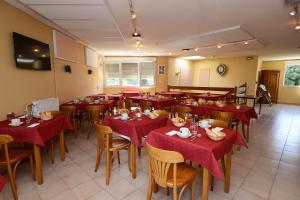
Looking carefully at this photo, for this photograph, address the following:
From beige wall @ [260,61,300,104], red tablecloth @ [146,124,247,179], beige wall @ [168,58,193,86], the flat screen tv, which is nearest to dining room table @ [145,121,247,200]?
red tablecloth @ [146,124,247,179]

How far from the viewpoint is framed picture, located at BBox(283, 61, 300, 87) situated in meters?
9.48

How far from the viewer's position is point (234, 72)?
9133 millimetres

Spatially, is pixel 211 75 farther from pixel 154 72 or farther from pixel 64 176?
pixel 64 176

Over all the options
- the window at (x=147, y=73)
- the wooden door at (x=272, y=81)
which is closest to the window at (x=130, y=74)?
the window at (x=147, y=73)

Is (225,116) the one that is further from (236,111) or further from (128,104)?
(128,104)

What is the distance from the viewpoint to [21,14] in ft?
10.5

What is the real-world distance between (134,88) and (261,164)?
653 cm

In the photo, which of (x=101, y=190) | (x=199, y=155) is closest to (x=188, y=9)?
(x=199, y=155)

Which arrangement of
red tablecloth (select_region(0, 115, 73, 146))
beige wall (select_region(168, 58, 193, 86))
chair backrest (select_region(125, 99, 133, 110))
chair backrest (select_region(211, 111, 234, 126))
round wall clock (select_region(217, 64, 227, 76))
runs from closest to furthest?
red tablecloth (select_region(0, 115, 73, 146))
chair backrest (select_region(211, 111, 234, 126))
chair backrest (select_region(125, 99, 133, 110))
beige wall (select_region(168, 58, 193, 86))
round wall clock (select_region(217, 64, 227, 76))

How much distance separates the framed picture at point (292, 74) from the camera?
31.1 ft

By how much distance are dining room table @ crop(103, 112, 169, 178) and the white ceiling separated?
190cm

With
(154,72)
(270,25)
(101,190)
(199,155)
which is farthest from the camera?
(154,72)

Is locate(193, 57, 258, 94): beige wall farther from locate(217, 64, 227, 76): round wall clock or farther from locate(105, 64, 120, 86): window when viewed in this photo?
locate(105, 64, 120, 86): window

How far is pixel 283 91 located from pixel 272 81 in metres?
0.81
